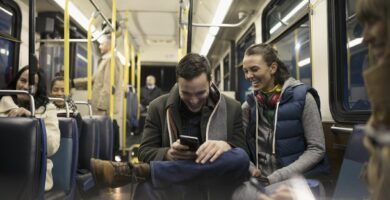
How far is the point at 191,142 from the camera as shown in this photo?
1.71 m

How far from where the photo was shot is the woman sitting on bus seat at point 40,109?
238 centimetres

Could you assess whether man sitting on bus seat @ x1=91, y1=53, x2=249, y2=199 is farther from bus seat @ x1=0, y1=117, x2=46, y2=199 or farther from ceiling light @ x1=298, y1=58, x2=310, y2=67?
ceiling light @ x1=298, y1=58, x2=310, y2=67

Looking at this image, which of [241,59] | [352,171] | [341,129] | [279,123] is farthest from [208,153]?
[241,59]

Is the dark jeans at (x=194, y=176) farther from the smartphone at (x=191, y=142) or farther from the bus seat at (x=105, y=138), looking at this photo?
the bus seat at (x=105, y=138)

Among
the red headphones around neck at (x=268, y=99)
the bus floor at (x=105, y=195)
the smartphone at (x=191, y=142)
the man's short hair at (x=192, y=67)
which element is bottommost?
the bus floor at (x=105, y=195)

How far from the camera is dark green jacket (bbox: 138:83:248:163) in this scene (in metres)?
2.09

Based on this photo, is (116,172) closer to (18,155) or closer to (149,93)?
(18,155)

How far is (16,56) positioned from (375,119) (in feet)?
16.6

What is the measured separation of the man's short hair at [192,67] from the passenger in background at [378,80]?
4.39ft

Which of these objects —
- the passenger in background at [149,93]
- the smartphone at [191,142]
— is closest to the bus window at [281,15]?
the smartphone at [191,142]

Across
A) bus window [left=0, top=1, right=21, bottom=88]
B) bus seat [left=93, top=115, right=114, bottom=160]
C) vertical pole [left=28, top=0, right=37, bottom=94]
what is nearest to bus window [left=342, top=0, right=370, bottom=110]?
vertical pole [left=28, top=0, right=37, bottom=94]

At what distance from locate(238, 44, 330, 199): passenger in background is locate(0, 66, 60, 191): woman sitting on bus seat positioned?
135 cm

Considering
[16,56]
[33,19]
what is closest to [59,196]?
[33,19]

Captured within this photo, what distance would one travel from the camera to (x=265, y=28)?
5090 millimetres
